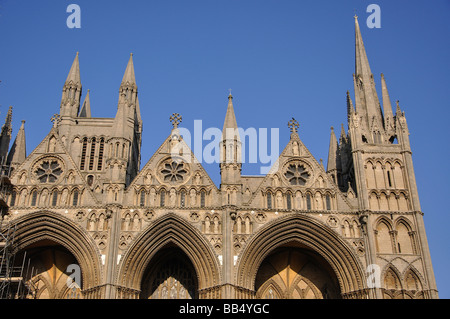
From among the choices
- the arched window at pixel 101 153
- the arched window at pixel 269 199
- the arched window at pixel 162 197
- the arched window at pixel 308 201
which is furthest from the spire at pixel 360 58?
the arched window at pixel 101 153

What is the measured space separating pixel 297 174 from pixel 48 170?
13.6 m

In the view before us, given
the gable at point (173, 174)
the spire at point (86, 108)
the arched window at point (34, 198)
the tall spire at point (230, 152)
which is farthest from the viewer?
the spire at point (86, 108)

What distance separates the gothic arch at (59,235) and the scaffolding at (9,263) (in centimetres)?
55

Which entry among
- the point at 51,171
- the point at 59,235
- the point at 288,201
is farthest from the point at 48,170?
the point at 288,201

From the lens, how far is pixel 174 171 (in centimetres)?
3241

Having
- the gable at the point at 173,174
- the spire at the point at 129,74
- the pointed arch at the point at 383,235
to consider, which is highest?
the spire at the point at 129,74

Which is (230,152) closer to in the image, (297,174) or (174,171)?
(174,171)

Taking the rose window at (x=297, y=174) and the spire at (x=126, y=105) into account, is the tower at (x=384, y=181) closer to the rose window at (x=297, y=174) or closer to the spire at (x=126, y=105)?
the rose window at (x=297, y=174)

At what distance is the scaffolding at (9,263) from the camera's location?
94.9 ft

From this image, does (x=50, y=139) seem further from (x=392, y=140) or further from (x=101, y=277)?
(x=392, y=140)

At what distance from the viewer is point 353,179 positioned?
33.8 m

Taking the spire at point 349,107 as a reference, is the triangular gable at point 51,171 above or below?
below

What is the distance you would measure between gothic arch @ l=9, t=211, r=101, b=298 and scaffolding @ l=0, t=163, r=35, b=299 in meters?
0.55
